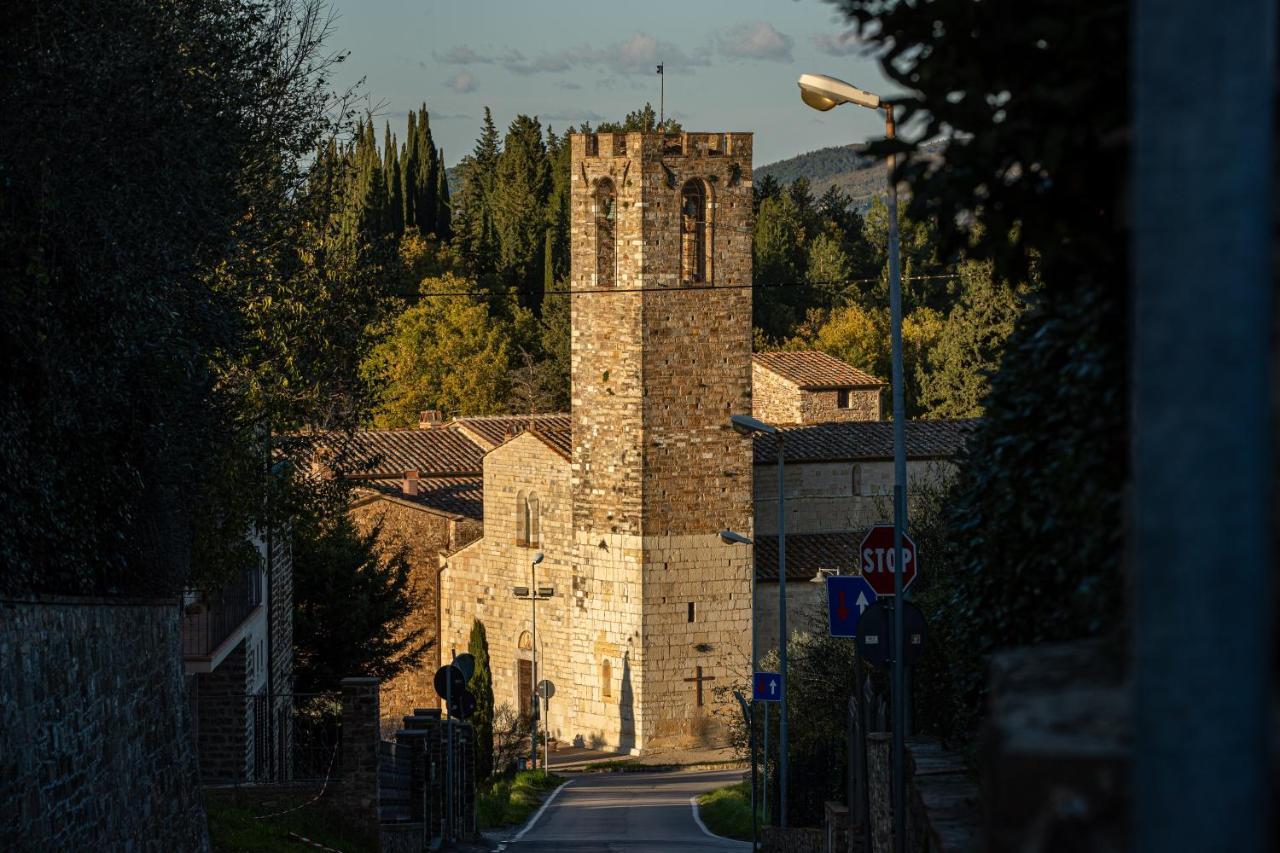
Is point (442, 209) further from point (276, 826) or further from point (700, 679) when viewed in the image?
point (276, 826)

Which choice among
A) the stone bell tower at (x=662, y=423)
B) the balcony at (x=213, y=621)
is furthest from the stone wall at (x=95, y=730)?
the stone bell tower at (x=662, y=423)

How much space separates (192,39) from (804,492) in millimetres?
35411

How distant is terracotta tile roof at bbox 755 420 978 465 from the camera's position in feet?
158

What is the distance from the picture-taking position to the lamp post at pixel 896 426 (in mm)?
10461

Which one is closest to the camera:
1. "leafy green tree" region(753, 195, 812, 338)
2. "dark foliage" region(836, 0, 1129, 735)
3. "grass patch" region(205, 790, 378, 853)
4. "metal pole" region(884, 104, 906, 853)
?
"dark foliage" region(836, 0, 1129, 735)

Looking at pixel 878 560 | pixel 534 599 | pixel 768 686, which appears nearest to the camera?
pixel 878 560

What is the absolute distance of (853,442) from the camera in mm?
49562

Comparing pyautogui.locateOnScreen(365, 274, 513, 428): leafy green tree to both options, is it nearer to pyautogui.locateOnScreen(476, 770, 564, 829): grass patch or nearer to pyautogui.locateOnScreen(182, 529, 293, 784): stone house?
pyautogui.locateOnScreen(476, 770, 564, 829): grass patch

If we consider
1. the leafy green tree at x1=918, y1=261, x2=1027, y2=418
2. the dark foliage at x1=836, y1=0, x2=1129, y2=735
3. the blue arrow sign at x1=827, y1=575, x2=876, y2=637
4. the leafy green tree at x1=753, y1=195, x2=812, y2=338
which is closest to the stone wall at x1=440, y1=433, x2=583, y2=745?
the leafy green tree at x1=918, y1=261, x2=1027, y2=418

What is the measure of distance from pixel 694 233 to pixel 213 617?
25.3m

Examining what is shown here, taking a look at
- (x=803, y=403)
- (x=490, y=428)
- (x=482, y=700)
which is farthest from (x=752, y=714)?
(x=490, y=428)

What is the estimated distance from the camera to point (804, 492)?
4831 centimetres

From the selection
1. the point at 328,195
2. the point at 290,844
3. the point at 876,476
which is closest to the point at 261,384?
the point at 328,195

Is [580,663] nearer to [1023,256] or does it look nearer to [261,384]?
[261,384]
